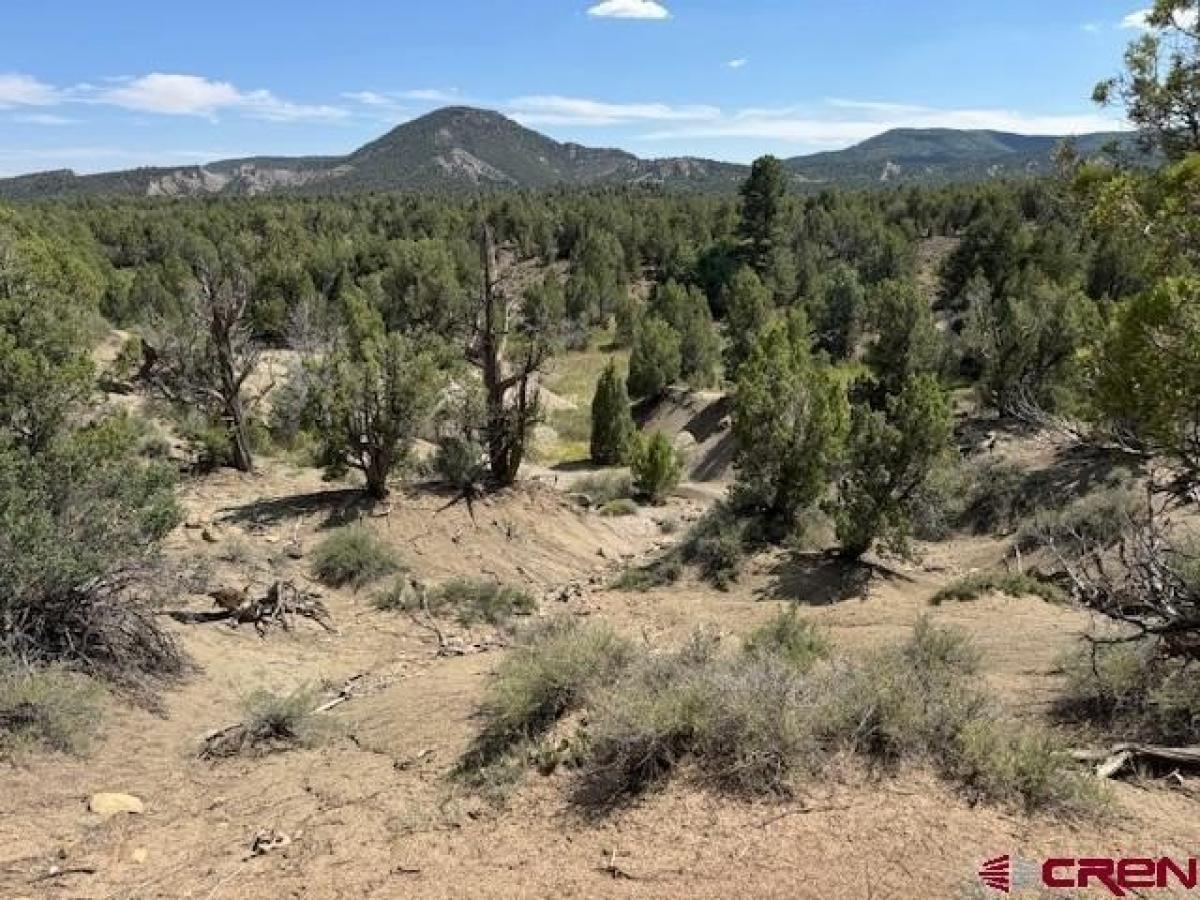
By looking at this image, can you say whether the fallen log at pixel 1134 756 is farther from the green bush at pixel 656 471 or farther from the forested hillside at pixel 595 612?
the green bush at pixel 656 471

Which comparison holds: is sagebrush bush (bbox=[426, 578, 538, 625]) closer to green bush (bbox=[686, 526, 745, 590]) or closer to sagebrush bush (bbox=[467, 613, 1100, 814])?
green bush (bbox=[686, 526, 745, 590])

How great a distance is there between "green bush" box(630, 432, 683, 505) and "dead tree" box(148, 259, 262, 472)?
9957mm

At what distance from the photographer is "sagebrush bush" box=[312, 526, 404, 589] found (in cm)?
1516

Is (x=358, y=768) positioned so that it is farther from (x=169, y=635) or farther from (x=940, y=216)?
(x=940, y=216)

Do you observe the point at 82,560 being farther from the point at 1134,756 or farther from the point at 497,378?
the point at 497,378

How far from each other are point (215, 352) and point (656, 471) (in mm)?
12169

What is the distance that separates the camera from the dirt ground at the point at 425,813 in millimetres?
5680

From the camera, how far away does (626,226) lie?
82625 mm

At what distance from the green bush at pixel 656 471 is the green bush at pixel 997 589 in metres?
9.49

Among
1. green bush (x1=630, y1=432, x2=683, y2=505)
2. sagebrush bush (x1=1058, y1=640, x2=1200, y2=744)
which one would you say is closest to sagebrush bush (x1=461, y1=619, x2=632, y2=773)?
sagebrush bush (x1=1058, y1=640, x2=1200, y2=744)

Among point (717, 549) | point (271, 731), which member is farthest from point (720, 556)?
point (271, 731)

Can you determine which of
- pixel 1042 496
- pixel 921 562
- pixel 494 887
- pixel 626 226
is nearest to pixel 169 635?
pixel 494 887

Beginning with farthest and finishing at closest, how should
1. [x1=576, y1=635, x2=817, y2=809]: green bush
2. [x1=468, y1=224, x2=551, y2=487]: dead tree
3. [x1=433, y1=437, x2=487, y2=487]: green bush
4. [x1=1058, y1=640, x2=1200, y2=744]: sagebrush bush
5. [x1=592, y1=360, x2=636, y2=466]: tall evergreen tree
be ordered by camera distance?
[x1=592, y1=360, x2=636, y2=466]: tall evergreen tree < [x1=468, y1=224, x2=551, y2=487]: dead tree < [x1=433, y1=437, x2=487, y2=487]: green bush < [x1=1058, y1=640, x2=1200, y2=744]: sagebrush bush < [x1=576, y1=635, x2=817, y2=809]: green bush

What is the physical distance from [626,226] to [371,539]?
232 feet
